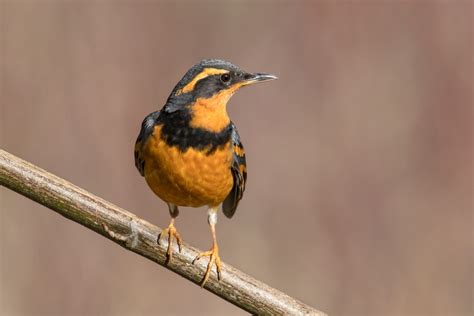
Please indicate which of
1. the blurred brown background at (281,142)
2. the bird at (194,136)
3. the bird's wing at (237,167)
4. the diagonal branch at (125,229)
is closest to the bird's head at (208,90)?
the bird at (194,136)

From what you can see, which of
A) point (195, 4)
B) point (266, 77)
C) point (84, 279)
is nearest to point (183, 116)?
point (266, 77)

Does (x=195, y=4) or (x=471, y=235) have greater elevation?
(x=195, y=4)

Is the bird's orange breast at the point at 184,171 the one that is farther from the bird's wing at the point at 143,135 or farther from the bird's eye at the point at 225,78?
the bird's eye at the point at 225,78

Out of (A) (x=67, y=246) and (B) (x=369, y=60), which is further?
(B) (x=369, y=60)

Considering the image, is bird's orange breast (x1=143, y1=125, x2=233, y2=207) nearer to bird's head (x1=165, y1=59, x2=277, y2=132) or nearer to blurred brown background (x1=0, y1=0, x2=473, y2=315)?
bird's head (x1=165, y1=59, x2=277, y2=132)

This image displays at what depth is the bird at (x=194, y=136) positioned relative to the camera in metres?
6.19

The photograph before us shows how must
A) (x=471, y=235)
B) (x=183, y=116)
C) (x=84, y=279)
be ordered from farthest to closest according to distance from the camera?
(x=471, y=235) < (x=84, y=279) < (x=183, y=116)

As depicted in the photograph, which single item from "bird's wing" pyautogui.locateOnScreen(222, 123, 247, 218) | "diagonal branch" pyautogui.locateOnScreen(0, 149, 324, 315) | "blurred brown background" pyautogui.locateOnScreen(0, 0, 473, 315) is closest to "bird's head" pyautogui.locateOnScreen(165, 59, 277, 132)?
"bird's wing" pyautogui.locateOnScreen(222, 123, 247, 218)

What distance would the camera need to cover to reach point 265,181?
12.3m

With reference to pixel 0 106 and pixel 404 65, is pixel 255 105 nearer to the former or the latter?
pixel 404 65

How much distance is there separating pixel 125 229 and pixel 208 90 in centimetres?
136

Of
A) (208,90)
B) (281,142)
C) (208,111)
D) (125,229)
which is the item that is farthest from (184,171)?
(281,142)

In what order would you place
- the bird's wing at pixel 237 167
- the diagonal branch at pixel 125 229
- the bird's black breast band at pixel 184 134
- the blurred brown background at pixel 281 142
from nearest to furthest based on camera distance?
the diagonal branch at pixel 125 229 → the bird's black breast band at pixel 184 134 → the bird's wing at pixel 237 167 → the blurred brown background at pixel 281 142

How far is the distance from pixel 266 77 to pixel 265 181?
6114mm
